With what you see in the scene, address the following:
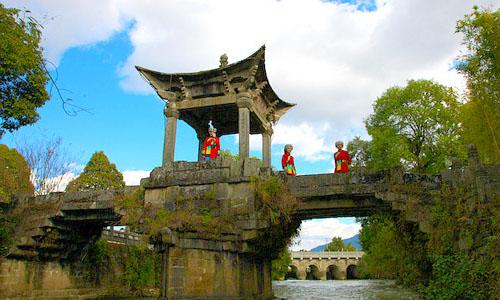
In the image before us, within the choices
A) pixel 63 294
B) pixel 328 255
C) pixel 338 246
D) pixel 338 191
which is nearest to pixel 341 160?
pixel 338 191

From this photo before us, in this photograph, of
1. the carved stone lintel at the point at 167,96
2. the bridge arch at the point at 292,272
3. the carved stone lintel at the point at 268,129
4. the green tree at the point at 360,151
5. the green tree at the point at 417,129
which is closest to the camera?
Result: the carved stone lintel at the point at 167,96

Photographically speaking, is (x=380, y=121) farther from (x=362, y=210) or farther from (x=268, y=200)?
(x=268, y=200)

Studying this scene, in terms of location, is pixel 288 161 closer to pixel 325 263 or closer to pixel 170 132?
pixel 170 132

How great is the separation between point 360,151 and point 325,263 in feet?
125

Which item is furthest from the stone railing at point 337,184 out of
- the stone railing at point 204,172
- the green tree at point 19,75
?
the green tree at point 19,75

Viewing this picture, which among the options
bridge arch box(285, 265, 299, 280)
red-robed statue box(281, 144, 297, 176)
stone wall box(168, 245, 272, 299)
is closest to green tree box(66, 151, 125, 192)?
red-robed statue box(281, 144, 297, 176)

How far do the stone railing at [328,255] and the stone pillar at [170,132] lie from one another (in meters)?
52.7

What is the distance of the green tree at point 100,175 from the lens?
3819 centimetres

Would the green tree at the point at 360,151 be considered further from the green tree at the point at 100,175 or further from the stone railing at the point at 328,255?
the stone railing at the point at 328,255

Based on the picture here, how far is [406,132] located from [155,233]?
70.1 ft

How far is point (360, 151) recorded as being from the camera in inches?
1204

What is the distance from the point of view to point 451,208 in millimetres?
10914

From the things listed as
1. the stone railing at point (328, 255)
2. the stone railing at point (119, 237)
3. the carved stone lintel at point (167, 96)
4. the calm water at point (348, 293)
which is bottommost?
the calm water at point (348, 293)

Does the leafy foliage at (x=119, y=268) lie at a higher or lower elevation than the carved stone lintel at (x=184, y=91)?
lower
